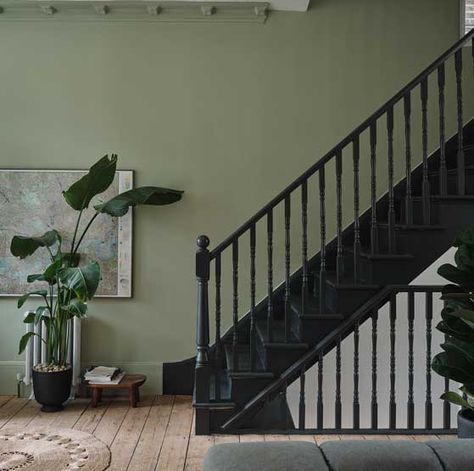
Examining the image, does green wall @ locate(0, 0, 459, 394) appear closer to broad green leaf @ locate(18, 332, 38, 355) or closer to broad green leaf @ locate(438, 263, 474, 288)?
broad green leaf @ locate(18, 332, 38, 355)

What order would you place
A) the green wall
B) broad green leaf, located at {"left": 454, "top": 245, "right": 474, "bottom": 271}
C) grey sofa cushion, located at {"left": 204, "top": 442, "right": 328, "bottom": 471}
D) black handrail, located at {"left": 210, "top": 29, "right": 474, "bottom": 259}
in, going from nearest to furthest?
1. grey sofa cushion, located at {"left": 204, "top": 442, "right": 328, "bottom": 471}
2. broad green leaf, located at {"left": 454, "top": 245, "right": 474, "bottom": 271}
3. black handrail, located at {"left": 210, "top": 29, "right": 474, "bottom": 259}
4. the green wall

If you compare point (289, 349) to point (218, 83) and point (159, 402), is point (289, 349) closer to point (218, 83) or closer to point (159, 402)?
point (159, 402)

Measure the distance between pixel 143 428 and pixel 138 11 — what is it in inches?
129

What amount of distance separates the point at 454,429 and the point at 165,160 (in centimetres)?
295

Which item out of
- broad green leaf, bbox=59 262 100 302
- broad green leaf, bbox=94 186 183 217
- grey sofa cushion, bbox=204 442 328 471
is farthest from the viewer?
broad green leaf, bbox=94 186 183 217

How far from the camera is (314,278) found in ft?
14.3

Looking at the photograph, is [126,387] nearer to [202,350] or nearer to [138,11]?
[202,350]

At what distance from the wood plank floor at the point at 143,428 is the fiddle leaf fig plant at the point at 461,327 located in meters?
1.06

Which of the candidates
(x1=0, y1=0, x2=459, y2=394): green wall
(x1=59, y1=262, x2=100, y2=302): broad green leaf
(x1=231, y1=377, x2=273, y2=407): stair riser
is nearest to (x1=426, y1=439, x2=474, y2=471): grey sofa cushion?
(x1=231, y1=377, x2=273, y2=407): stair riser

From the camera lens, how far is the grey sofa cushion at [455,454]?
1.46m

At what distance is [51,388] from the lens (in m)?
4.09

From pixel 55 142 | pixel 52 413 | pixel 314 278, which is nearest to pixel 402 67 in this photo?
pixel 314 278

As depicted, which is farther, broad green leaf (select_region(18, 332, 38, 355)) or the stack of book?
the stack of book

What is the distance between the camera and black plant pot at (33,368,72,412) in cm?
409
